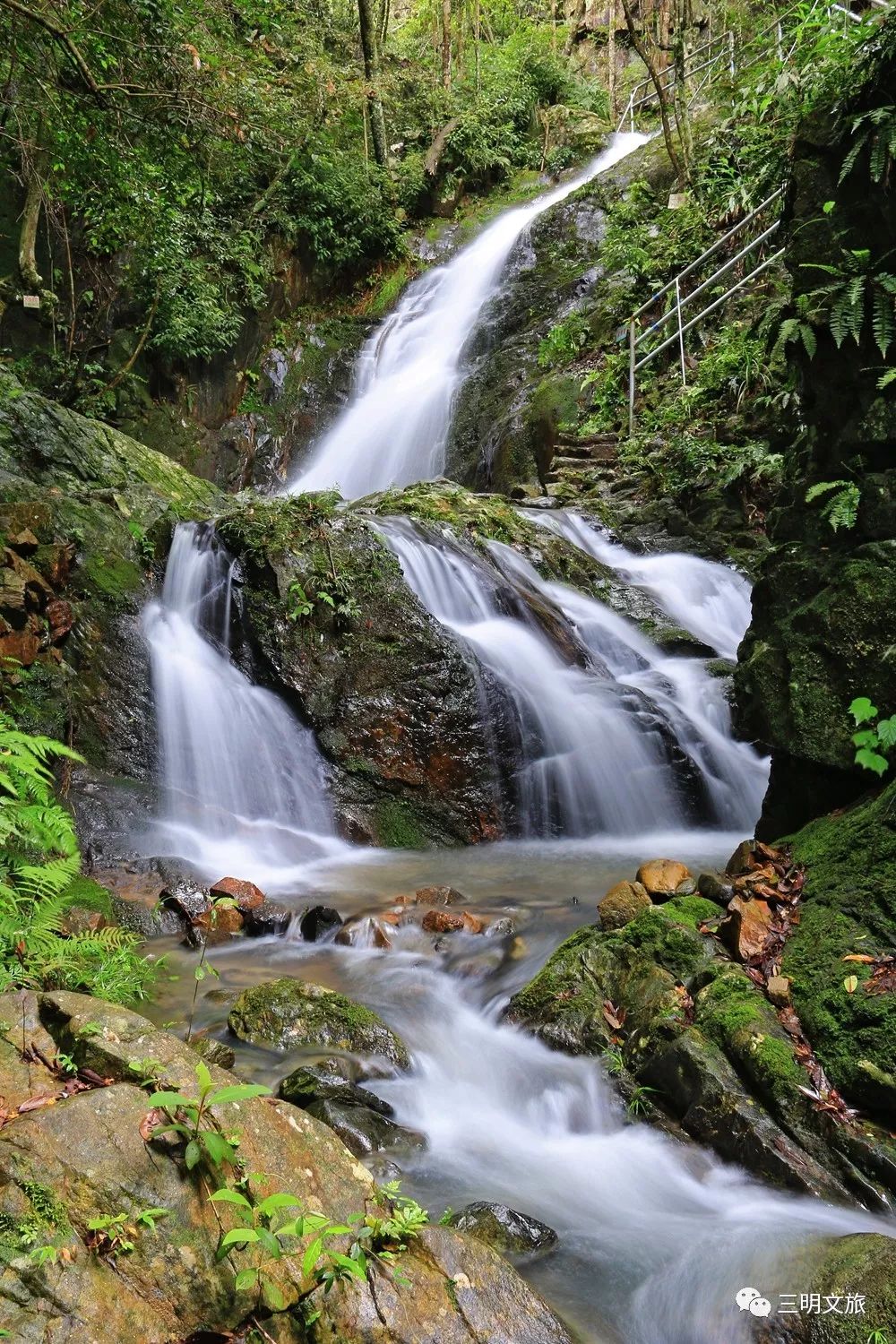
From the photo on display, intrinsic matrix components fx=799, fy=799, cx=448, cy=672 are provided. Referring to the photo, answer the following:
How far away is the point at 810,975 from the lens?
133 inches

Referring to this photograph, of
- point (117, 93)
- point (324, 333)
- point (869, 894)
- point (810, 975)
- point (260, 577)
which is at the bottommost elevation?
point (810, 975)

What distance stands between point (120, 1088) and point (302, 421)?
16.9 meters

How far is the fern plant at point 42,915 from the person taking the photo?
10.3 feet

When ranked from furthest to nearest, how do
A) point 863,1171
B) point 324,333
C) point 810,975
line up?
point 324,333 → point 810,975 → point 863,1171

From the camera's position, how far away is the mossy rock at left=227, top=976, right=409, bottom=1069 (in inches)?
148

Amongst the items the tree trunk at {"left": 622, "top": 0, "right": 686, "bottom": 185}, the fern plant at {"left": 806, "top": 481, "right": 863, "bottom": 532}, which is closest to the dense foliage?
the fern plant at {"left": 806, "top": 481, "right": 863, "bottom": 532}

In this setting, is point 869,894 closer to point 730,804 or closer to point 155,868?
point 730,804

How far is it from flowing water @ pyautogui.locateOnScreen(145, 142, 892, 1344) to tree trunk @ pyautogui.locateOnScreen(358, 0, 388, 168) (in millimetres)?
13419

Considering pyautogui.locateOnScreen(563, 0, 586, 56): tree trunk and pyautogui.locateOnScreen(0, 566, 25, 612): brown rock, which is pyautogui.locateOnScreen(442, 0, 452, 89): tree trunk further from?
pyautogui.locateOnScreen(0, 566, 25, 612): brown rock

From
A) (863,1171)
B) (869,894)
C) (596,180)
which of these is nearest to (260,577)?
(869,894)

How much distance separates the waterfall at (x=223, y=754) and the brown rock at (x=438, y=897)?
1421mm

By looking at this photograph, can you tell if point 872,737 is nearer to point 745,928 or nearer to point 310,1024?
point 745,928

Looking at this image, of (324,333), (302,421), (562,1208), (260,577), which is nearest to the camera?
(562,1208)

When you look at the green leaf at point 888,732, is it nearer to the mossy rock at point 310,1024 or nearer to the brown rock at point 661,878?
A: the brown rock at point 661,878
